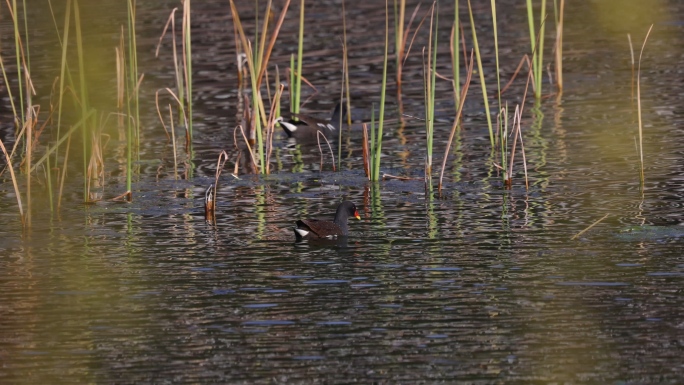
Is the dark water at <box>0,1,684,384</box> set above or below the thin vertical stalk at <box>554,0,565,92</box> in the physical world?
below

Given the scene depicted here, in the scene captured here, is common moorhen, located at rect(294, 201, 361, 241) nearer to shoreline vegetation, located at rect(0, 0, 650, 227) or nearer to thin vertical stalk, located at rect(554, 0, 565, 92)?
shoreline vegetation, located at rect(0, 0, 650, 227)

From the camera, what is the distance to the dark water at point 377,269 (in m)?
7.28

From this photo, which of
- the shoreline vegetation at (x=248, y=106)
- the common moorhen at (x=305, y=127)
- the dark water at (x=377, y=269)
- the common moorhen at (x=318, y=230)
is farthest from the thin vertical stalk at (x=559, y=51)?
the common moorhen at (x=318, y=230)

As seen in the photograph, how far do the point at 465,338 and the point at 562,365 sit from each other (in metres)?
0.85

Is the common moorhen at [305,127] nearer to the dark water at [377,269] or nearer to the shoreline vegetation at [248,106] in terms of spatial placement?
the shoreline vegetation at [248,106]

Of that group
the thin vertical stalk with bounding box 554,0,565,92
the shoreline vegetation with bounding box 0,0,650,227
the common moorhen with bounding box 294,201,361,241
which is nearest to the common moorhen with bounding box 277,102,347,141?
the shoreline vegetation with bounding box 0,0,650,227

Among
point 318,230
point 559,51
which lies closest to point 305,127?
point 559,51

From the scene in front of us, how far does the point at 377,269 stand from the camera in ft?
31.9

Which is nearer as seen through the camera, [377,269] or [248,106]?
[377,269]

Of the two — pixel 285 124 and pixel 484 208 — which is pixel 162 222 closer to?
pixel 484 208

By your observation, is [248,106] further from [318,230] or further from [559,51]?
[318,230]

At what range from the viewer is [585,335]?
764 cm

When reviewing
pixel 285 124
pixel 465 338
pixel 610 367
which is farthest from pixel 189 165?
pixel 610 367

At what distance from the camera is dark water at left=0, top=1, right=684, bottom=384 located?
728 cm
